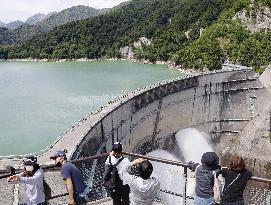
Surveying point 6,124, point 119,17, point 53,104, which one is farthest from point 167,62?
point 6,124

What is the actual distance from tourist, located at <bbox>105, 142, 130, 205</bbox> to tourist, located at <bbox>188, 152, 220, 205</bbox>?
3.19 feet

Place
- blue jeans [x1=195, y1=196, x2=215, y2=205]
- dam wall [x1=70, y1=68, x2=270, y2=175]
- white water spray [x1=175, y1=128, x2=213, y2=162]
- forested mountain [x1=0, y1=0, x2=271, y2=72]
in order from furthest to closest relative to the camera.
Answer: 1. forested mountain [x1=0, y1=0, x2=271, y2=72]
2. white water spray [x1=175, y1=128, x2=213, y2=162]
3. dam wall [x1=70, y1=68, x2=270, y2=175]
4. blue jeans [x1=195, y1=196, x2=215, y2=205]

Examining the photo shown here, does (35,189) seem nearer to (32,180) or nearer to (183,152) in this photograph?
(32,180)

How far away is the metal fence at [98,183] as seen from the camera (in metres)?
6.74

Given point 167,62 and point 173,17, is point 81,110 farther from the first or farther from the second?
point 173,17

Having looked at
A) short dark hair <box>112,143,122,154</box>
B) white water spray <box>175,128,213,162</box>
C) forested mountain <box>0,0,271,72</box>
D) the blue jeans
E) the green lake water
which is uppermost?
forested mountain <box>0,0,271,72</box>

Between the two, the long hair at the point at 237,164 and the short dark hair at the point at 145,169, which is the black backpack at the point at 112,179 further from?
the long hair at the point at 237,164

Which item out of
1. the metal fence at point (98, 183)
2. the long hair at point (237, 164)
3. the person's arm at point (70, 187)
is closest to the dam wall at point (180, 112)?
the metal fence at point (98, 183)

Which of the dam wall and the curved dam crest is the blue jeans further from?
the dam wall

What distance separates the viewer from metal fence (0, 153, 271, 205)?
6743 millimetres

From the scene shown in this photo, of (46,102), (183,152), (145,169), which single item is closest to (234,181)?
(145,169)

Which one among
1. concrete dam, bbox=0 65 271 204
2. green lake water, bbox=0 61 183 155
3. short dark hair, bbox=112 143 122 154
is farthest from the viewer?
green lake water, bbox=0 61 183 155

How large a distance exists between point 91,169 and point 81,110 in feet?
80.1

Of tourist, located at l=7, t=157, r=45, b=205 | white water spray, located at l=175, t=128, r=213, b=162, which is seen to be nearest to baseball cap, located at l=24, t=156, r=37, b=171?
tourist, located at l=7, t=157, r=45, b=205
